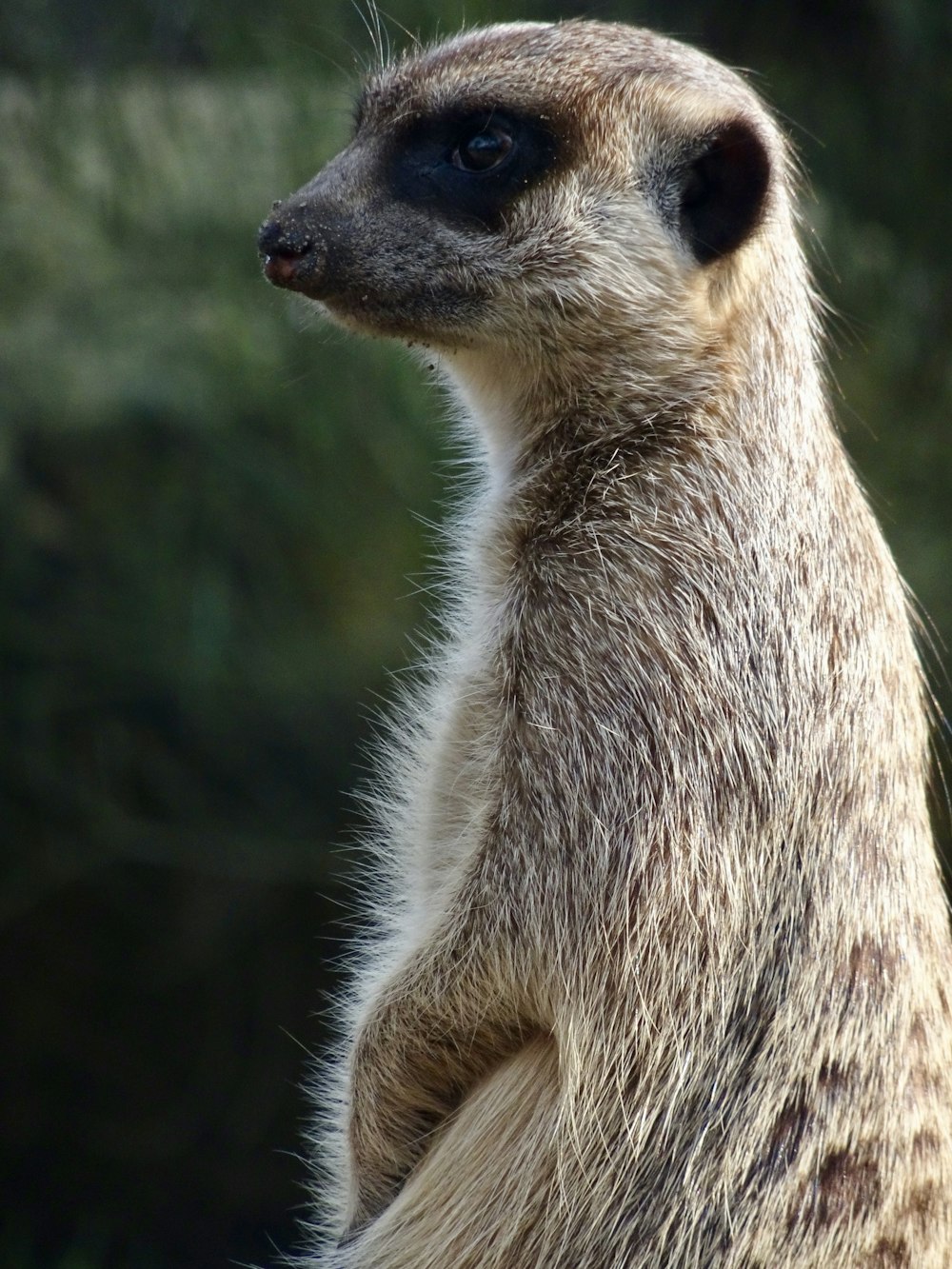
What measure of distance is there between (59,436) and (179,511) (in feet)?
1.43

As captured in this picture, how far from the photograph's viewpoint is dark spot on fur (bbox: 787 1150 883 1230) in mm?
1315

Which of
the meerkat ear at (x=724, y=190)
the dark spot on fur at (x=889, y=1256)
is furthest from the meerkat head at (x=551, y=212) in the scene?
the dark spot on fur at (x=889, y=1256)

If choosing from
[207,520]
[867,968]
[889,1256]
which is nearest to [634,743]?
[867,968]

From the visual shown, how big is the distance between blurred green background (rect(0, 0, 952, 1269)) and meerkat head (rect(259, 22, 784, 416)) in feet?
4.01

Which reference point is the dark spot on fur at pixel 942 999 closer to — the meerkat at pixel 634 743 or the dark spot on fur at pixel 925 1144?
the meerkat at pixel 634 743

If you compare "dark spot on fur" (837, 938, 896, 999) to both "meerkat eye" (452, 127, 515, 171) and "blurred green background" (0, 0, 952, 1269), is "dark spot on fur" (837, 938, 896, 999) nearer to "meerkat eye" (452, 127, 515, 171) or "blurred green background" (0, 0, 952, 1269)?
"meerkat eye" (452, 127, 515, 171)

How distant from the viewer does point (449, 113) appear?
5.07 feet

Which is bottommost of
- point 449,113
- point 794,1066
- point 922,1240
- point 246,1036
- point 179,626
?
point 246,1036

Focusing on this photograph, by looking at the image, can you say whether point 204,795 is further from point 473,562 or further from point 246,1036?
point 473,562

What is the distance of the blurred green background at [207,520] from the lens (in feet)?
10.2

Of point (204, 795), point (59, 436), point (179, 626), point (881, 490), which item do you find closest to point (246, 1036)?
point (204, 795)

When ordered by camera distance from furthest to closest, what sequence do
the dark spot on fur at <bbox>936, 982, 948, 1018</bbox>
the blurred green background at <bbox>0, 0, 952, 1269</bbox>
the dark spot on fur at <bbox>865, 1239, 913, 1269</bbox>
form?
the blurred green background at <bbox>0, 0, 952, 1269</bbox>
the dark spot on fur at <bbox>936, 982, 948, 1018</bbox>
the dark spot on fur at <bbox>865, 1239, 913, 1269</bbox>

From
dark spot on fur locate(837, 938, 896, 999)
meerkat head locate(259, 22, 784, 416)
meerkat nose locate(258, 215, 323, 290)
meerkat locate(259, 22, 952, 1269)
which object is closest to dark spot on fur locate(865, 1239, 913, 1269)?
meerkat locate(259, 22, 952, 1269)

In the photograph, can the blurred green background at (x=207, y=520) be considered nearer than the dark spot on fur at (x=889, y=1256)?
No
